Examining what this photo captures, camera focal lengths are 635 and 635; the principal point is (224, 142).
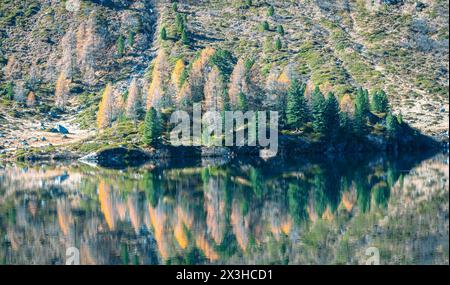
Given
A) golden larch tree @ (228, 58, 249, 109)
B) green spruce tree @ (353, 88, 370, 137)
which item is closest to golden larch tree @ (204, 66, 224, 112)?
golden larch tree @ (228, 58, 249, 109)

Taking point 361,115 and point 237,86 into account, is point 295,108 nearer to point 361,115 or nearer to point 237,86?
point 237,86

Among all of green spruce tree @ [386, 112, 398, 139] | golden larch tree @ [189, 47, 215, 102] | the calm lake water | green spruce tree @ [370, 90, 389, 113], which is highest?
golden larch tree @ [189, 47, 215, 102]

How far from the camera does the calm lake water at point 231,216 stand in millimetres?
48625

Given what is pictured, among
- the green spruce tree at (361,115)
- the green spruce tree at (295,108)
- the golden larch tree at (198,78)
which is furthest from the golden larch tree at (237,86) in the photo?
the green spruce tree at (361,115)

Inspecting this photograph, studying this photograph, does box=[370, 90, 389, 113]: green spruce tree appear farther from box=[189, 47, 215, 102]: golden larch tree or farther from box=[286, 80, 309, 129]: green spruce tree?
box=[189, 47, 215, 102]: golden larch tree

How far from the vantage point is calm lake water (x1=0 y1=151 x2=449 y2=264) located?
160 feet

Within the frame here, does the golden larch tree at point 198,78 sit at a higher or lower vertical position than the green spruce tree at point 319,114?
higher

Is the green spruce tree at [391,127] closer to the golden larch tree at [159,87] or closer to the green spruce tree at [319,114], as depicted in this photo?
the green spruce tree at [319,114]

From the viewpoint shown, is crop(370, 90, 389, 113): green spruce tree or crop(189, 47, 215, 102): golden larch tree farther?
crop(370, 90, 389, 113): green spruce tree

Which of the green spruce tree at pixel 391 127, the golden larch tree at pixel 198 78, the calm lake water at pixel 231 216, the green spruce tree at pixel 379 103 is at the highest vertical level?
the golden larch tree at pixel 198 78

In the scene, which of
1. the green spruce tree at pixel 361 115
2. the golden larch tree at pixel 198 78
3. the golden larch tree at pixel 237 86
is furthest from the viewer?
the golden larch tree at pixel 198 78

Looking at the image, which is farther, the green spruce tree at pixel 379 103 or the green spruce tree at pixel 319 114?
the green spruce tree at pixel 379 103
